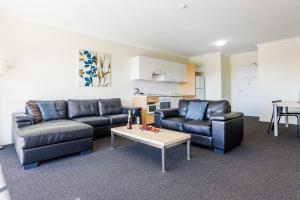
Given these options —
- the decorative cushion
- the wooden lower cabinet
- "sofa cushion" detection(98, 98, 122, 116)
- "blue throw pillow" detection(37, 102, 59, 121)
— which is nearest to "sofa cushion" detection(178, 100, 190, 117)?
the wooden lower cabinet

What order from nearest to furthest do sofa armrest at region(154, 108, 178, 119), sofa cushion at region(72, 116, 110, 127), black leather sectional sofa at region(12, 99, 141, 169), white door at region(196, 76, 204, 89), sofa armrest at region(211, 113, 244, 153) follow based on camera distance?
black leather sectional sofa at region(12, 99, 141, 169)
sofa armrest at region(211, 113, 244, 153)
sofa cushion at region(72, 116, 110, 127)
sofa armrest at region(154, 108, 178, 119)
white door at region(196, 76, 204, 89)

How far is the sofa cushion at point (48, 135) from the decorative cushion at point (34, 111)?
68cm

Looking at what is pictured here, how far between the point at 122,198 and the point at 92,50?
12.6 feet

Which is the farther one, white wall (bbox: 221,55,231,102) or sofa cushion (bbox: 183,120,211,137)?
white wall (bbox: 221,55,231,102)

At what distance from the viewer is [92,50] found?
179 inches

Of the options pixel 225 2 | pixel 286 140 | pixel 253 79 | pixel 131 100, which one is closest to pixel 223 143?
pixel 286 140

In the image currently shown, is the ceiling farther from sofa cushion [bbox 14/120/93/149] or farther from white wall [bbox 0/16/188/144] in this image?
sofa cushion [bbox 14/120/93/149]

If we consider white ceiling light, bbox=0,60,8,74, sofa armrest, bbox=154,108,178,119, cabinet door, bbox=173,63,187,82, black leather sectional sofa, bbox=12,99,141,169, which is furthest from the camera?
cabinet door, bbox=173,63,187,82

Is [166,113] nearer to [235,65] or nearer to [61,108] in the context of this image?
[61,108]

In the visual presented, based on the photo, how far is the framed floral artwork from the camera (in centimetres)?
440

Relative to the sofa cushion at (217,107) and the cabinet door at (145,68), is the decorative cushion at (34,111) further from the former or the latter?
the sofa cushion at (217,107)

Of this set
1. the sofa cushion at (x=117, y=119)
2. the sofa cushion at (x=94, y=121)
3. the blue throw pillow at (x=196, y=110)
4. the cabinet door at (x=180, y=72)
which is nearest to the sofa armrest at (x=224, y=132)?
the blue throw pillow at (x=196, y=110)

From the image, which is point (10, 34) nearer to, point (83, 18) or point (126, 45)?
point (83, 18)

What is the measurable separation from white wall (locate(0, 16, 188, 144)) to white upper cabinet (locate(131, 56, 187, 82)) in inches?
39.4
